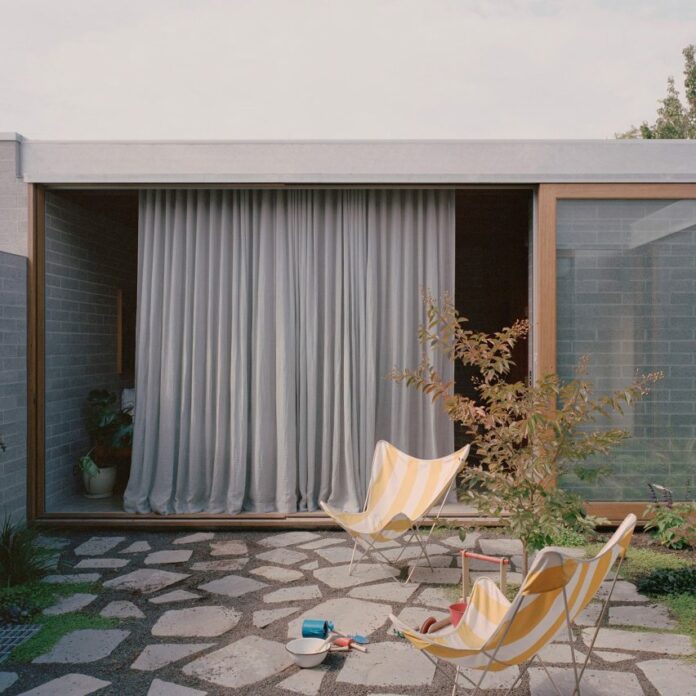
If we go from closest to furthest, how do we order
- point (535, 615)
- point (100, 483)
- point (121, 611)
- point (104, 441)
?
1. point (535, 615)
2. point (121, 611)
3. point (100, 483)
4. point (104, 441)

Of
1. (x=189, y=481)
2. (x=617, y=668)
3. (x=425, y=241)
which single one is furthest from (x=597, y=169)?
(x=189, y=481)

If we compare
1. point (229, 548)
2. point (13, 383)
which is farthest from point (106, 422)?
point (229, 548)

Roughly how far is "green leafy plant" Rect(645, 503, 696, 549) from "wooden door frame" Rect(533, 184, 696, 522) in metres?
0.42

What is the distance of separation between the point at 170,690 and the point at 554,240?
384 centimetres

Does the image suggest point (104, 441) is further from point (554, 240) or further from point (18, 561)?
point (554, 240)

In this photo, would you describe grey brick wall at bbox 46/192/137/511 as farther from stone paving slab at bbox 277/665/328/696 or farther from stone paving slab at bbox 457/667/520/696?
stone paving slab at bbox 457/667/520/696

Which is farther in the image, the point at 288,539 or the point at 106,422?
the point at 106,422

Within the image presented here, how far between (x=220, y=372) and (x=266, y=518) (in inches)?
46.4

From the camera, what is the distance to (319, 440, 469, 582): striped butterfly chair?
4.27 metres

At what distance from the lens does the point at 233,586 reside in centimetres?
408

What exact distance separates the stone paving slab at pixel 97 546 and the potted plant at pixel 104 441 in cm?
92

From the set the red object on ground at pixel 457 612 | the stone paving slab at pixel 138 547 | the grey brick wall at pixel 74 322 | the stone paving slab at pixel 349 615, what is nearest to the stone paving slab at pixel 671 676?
the red object on ground at pixel 457 612

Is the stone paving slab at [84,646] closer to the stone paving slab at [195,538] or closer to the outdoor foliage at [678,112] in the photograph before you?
the stone paving slab at [195,538]

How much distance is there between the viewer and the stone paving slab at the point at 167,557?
455 centimetres
